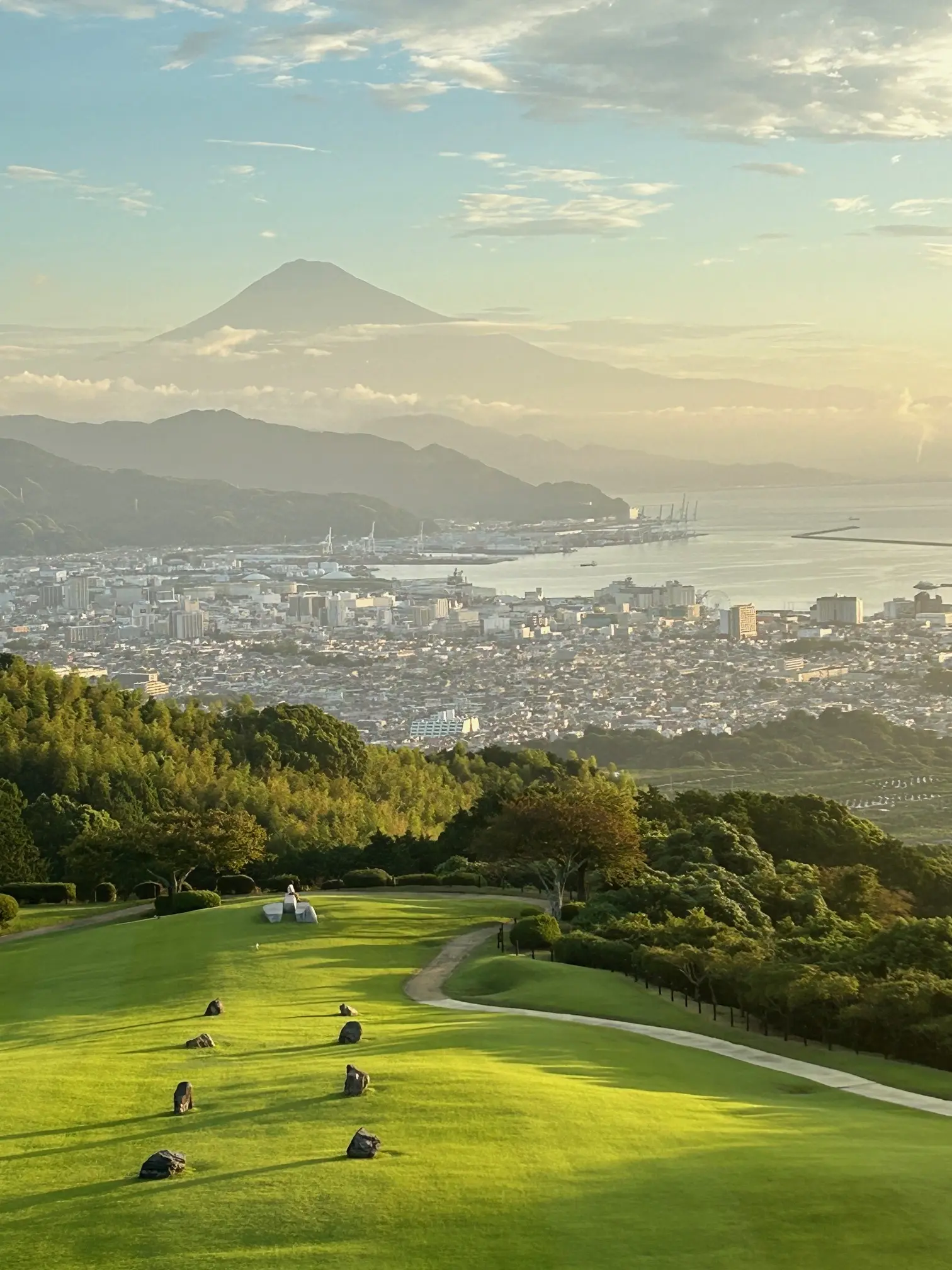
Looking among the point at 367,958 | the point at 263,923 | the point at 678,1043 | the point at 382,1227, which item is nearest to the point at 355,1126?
the point at 382,1227

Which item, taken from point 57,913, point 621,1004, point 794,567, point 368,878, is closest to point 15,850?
point 57,913

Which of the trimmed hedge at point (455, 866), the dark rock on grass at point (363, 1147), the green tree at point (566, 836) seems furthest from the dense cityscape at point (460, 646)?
the dark rock on grass at point (363, 1147)

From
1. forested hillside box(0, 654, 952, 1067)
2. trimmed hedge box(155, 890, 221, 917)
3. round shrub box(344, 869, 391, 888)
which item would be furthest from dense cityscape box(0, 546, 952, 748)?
trimmed hedge box(155, 890, 221, 917)

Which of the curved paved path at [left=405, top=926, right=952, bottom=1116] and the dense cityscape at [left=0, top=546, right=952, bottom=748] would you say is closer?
the curved paved path at [left=405, top=926, right=952, bottom=1116]

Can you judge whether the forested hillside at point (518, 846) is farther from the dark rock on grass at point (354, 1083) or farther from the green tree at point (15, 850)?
the dark rock on grass at point (354, 1083)

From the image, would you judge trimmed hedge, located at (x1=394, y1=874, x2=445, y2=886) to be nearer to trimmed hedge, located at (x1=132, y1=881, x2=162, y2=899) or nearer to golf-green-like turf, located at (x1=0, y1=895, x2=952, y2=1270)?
trimmed hedge, located at (x1=132, y1=881, x2=162, y2=899)

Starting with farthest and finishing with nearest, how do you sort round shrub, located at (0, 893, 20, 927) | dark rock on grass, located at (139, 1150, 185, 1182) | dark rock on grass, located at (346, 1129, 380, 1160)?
round shrub, located at (0, 893, 20, 927), dark rock on grass, located at (346, 1129, 380, 1160), dark rock on grass, located at (139, 1150, 185, 1182)

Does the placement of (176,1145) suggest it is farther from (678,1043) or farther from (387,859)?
(387,859)

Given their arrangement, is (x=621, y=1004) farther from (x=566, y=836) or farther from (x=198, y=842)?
(x=198, y=842)
